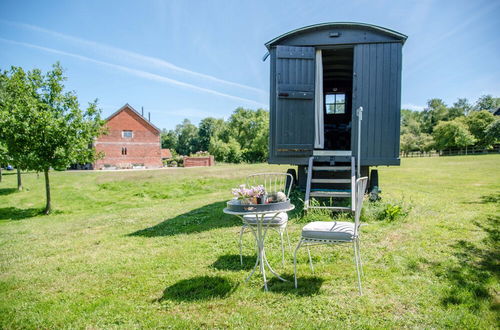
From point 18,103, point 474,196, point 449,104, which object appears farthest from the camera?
point 449,104

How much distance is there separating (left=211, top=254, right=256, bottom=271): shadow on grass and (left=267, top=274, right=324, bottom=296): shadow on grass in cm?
51

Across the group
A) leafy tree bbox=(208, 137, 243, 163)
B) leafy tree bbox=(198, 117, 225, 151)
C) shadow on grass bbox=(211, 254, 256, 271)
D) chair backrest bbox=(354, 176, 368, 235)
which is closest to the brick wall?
leafy tree bbox=(208, 137, 243, 163)

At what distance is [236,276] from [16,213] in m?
9.58

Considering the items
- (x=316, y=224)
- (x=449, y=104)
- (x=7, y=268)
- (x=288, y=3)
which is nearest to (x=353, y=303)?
(x=316, y=224)

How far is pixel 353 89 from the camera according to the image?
7.09 m

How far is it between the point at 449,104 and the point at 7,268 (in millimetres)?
74098

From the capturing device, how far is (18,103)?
9078 mm

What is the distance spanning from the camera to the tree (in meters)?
8.89

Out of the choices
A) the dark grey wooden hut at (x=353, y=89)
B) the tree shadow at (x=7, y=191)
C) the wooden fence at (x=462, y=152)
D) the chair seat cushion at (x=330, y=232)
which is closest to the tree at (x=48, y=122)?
the tree shadow at (x=7, y=191)

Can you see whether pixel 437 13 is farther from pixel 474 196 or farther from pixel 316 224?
pixel 316 224

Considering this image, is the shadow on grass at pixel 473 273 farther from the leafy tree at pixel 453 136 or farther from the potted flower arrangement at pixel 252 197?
the leafy tree at pixel 453 136

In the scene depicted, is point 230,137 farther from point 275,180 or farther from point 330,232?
point 330,232

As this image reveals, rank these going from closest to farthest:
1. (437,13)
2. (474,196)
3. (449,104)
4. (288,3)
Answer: (474,196) < (437,13) < (288,3) < (449,104)

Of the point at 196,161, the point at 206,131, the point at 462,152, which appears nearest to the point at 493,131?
the point at 462,152
